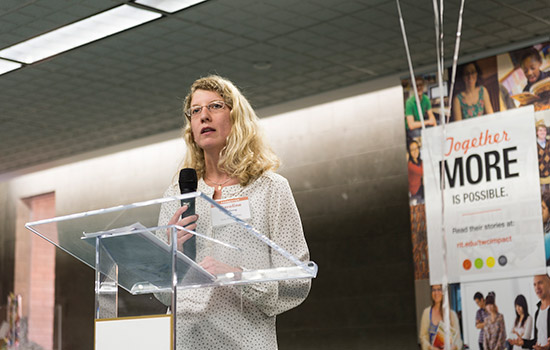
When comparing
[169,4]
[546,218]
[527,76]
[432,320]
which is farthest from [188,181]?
[432,320]

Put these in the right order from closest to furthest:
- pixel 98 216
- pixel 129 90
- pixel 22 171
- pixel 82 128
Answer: pixel 98 216, pixel 129 90, pixel 82 128, pixel 22 171

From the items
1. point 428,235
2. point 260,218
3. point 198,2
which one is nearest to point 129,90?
point 198,2

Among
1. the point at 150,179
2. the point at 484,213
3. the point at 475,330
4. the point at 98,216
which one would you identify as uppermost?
the point at 150,179

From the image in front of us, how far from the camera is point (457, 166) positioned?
6.43 m

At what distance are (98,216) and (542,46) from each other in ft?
16.7

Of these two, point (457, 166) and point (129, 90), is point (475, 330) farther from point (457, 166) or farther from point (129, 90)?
point (129, 90)

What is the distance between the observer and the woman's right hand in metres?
1.76

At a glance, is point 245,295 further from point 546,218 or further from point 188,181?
point 546,218

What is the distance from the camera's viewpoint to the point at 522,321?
234 inches

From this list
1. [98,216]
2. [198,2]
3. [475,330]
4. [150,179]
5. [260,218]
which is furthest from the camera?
[150,179]

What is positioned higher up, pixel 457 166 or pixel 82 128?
pixel 82 128

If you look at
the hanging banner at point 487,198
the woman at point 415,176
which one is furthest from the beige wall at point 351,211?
the hanging banner at point 487,198

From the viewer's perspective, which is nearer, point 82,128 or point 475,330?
point 475,330

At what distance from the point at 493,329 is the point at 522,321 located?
23cm
